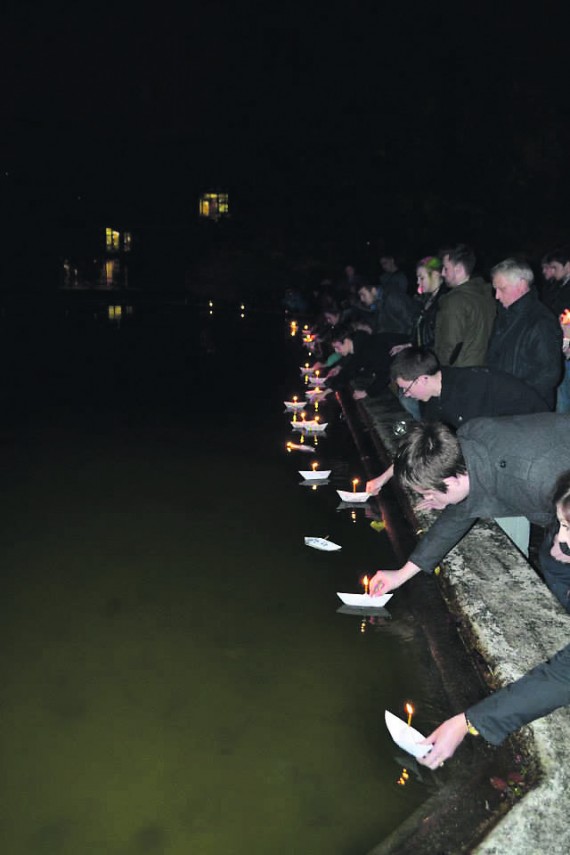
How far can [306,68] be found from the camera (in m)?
37.7

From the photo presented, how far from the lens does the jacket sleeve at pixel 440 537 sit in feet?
13.8

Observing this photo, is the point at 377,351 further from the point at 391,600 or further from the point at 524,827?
the point at 524,827

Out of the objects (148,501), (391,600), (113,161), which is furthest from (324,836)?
(113,161)

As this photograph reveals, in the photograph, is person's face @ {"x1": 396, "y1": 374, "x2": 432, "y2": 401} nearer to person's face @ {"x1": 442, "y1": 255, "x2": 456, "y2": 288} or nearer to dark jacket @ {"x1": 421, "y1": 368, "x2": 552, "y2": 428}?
dark jacket @ {"x1": 421, "y1": 368, "x2": 552, "y2": 428}

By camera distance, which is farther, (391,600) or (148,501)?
(148,501)

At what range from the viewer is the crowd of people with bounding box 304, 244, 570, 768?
325 centimetres

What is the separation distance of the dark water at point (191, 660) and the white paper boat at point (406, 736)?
0.08m

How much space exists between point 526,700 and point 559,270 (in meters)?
6.07

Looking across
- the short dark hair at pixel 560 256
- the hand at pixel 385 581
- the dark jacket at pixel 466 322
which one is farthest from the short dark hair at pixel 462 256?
the hand at pixel 385 581

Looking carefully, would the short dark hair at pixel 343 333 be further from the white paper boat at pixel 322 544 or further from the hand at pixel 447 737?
the hand at pixel 447 737

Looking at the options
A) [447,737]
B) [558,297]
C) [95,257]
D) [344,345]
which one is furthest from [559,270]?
[95,257]

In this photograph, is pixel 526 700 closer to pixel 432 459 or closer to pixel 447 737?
pixel 447 737

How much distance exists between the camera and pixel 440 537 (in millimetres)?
4332

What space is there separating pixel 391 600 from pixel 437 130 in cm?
2709
